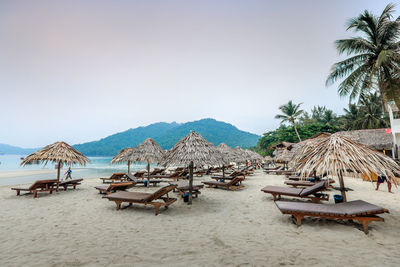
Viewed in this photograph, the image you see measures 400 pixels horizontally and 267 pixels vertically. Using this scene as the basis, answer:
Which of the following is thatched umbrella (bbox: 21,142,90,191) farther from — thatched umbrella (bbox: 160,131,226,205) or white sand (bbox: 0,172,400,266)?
thatched umbrella (bbox: 160,131,226,205)

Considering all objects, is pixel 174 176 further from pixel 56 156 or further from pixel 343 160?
pixel 343 160

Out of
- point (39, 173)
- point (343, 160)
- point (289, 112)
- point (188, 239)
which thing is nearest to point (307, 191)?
point (343, 160)

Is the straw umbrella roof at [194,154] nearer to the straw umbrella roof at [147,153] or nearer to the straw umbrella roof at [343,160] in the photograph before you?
the straw umbrella roof at [343,160]

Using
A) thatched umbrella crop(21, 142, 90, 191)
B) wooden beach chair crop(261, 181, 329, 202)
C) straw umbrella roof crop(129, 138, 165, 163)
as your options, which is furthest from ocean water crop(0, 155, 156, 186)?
wooden beach chair crop(261, 181, 329, 202)

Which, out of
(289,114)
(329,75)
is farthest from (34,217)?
(289,114)

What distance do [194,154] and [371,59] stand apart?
500 inches

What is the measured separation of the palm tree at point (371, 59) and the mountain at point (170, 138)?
99.8 meters

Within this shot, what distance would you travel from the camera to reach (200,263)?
275cm

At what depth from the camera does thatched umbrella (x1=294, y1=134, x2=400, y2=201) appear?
432cm

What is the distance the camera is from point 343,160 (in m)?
4.40

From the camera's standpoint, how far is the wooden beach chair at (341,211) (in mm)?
3713

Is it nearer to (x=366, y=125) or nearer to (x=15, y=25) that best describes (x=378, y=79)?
(x=366, y=125)

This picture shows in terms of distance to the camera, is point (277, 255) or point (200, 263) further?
point (277, 255)

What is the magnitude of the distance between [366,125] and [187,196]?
3404 cm
